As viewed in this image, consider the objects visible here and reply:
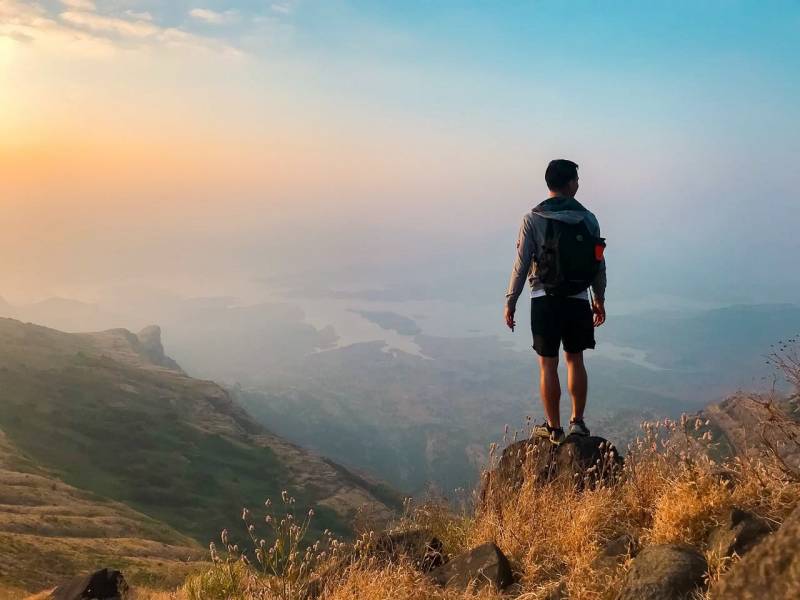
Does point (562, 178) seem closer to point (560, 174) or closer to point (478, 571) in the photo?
point (560, 174)

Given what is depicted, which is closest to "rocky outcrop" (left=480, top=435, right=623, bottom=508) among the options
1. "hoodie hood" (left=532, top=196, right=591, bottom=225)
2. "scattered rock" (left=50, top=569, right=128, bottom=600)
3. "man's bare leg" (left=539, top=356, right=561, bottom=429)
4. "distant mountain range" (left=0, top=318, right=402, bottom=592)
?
"man's bare leg" (left=539, top=356, right=561, bottom=429)

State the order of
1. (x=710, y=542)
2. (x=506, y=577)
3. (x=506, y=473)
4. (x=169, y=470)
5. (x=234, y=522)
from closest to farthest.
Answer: (x=710, y=542) → (x=506, y=577) → (x=506, y=473) → (x=234, y=522) → (x=169, y=470)

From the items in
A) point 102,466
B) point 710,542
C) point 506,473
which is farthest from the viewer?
point 102,466

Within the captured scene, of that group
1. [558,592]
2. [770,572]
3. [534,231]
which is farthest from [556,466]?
[770,572]

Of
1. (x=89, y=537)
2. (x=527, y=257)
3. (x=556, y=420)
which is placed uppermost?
(x=527, y=257)

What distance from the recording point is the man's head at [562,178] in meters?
7.12

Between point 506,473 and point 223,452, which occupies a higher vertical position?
point 506,473

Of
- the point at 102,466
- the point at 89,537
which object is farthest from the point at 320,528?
the point at 89,537

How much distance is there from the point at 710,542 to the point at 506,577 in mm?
1575

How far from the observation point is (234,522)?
8488 cm

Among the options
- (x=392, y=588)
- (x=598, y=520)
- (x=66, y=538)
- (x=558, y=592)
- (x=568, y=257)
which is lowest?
(x=66, y=538)

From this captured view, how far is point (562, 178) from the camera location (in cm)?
712

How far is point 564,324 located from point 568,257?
0.81 m

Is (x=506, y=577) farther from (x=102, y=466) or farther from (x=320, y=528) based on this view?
(x=102, y=466)
